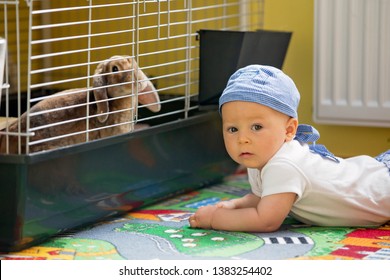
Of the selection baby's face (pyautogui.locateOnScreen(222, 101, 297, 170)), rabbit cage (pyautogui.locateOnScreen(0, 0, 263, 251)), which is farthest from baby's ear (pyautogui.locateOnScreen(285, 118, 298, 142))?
rabbit cage (pyautogui.locateOnScreen(0, 0, 263, 251))

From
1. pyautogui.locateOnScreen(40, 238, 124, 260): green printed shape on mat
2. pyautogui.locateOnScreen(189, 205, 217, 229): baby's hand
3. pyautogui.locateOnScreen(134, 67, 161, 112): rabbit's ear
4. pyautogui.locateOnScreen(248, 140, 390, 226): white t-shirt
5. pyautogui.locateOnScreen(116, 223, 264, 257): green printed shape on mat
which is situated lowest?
pyautogui.locateOnScreen(40, 238, 124, 260): green printed shape on mat

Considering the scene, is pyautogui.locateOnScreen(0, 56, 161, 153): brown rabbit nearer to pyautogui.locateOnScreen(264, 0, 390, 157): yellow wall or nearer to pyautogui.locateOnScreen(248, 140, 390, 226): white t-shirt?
pyautogui.locateOnScreen(248, 140, 390, 226): white t-shirt

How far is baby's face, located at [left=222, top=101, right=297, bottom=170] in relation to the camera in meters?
1.63

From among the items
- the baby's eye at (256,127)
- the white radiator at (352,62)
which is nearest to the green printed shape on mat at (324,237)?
the baby's eye at (256,127)

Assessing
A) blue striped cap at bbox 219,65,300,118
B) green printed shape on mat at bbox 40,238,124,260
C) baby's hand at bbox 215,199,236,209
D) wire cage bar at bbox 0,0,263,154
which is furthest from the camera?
wire cage bar at bbox 0,0,263,154

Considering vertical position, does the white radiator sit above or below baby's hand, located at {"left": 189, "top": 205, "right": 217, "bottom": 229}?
above

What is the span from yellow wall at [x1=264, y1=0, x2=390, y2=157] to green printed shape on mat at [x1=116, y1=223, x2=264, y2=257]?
30.1 inches

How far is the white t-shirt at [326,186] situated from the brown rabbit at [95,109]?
314 mm

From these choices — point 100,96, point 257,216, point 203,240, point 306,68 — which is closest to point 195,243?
point 203,240

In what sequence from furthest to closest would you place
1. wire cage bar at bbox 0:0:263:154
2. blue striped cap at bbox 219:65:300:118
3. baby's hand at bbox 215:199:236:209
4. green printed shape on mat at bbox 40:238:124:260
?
wire cage bar at bbox 0:0:263:154 < baby's hand at bbox 215:199:236:209 < blue striped cap at bbox 219:65:300:118 < green printed shape on mat at bbox 40:238:124:260

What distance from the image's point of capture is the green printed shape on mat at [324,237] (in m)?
1.53

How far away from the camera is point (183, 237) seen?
163cm
